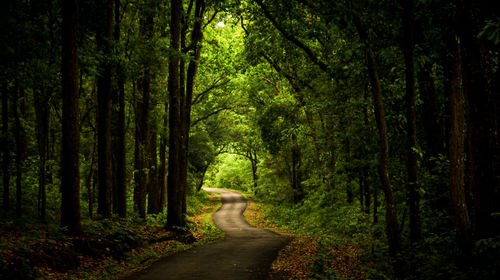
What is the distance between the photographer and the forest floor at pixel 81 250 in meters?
7.43

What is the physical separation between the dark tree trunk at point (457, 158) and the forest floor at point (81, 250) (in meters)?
8.25

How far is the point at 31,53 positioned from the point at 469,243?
13.5 meters

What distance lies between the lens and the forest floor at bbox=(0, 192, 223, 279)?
7430 mm

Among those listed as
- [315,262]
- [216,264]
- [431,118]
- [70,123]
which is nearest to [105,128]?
[70,123]

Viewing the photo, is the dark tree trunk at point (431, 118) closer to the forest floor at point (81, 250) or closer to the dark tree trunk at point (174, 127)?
the forest floor at point (81, 250)

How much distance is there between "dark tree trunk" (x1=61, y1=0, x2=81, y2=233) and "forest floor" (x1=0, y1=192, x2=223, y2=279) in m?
0.66

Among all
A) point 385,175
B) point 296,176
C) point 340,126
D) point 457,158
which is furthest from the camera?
point 296,176

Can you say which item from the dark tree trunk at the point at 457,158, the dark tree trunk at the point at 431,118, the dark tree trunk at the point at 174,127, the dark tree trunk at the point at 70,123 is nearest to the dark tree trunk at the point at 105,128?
the dark tree trunk at the point at 174,127

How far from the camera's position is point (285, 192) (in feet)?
107

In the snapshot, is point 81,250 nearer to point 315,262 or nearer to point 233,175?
point 315,262

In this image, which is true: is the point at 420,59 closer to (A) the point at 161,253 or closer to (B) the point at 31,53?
(A) the point at 161,253

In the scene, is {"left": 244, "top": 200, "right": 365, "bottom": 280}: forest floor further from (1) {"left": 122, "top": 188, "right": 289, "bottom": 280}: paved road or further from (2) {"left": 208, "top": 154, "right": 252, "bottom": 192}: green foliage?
(2) {"left": 208, "top": 154, "right": 252, "bottom": 192}: green foliage

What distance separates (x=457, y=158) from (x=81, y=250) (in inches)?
393

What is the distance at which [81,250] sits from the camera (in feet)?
30.4
